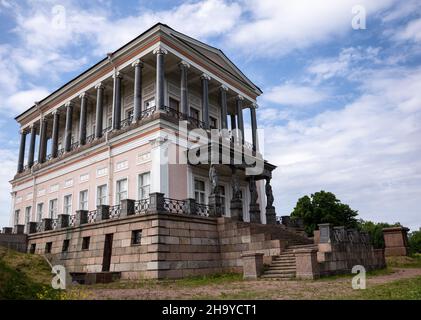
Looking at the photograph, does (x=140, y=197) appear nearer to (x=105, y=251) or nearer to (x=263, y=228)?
(x=105, y=251)

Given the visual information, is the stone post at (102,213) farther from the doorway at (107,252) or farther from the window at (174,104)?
the window at (174,104)

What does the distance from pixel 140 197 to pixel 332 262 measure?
10795mm

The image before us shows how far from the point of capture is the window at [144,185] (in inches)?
845

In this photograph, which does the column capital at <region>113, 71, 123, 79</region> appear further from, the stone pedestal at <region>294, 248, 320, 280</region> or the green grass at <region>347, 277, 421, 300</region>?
the green grass at <region>347, 277, 421, 300</region>

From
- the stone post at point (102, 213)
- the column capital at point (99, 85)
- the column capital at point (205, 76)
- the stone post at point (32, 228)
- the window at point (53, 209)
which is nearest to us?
the stone post at point (102, 213)

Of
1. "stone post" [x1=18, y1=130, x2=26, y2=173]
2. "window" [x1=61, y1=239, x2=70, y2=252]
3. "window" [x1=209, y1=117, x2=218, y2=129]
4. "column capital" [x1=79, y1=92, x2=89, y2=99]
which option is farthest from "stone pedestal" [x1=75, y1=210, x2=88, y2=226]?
"stone post" [x1=18, y1=130, x2=26, y2=173]

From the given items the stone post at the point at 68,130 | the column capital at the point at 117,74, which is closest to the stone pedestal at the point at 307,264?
the column capital at the point at 117,74

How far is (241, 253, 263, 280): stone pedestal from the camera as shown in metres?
15.1

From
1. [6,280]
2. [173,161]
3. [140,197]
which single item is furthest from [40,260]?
[6,280]

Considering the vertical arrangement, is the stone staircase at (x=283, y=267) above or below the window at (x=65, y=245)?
below

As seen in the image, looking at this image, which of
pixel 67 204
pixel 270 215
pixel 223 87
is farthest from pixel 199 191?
pixel 67 204

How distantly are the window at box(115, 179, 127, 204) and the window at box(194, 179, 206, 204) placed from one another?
4.09m

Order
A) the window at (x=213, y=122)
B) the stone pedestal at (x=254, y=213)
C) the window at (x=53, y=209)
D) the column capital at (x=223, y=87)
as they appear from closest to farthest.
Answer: the stone pedestal at (x=254, y=213)
the column capital at (x=223, y=87)
the window at (x=53, y=209)
the window at (x=213, y=122)

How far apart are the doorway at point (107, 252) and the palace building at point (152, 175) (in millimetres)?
50
